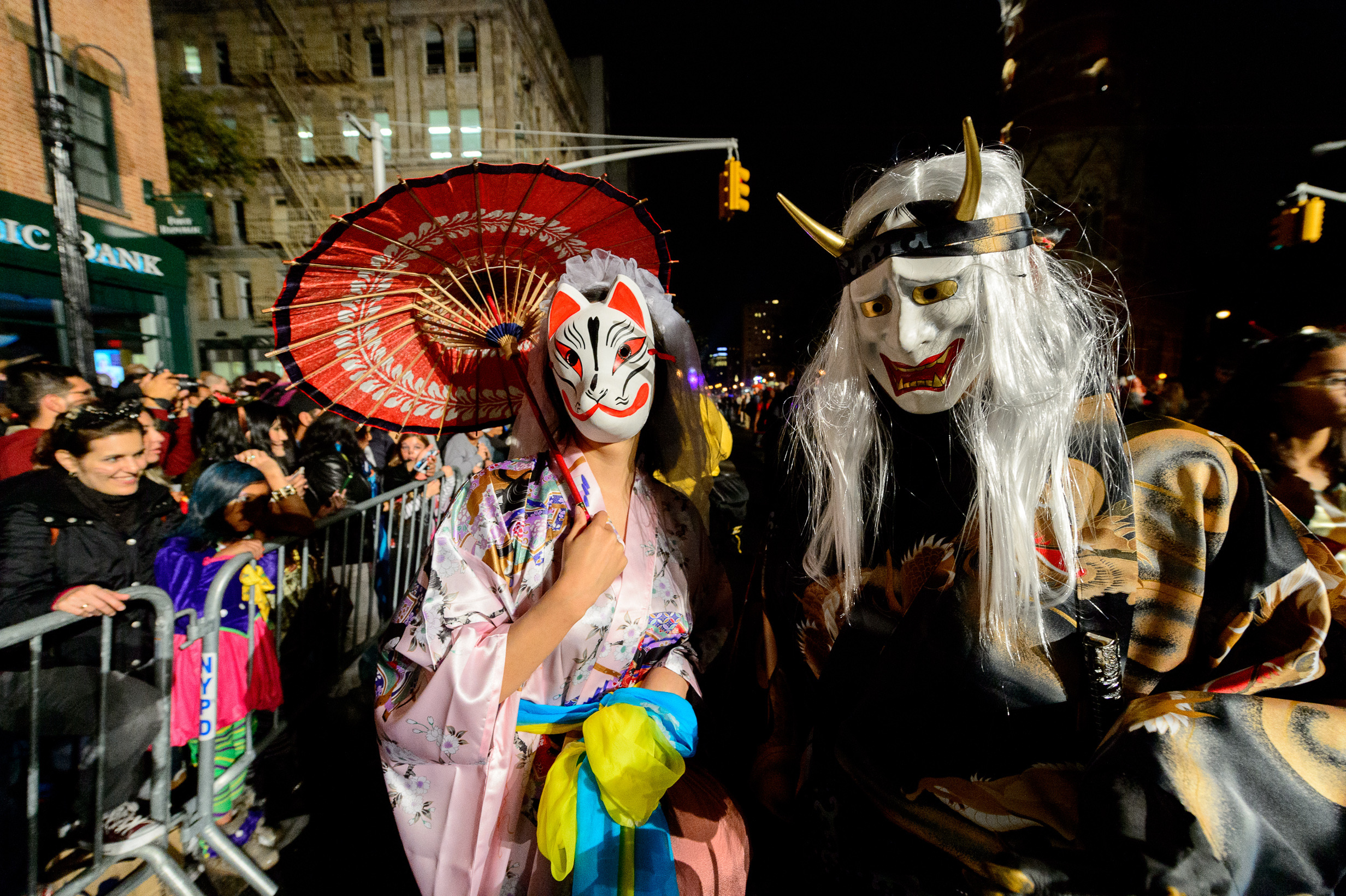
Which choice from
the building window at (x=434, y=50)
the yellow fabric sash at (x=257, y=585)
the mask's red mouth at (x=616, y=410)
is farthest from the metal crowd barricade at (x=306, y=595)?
the building window at (x=434, y=50)

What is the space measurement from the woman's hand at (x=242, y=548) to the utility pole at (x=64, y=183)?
22.6 ft

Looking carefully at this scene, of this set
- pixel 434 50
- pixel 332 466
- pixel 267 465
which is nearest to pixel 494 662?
pixel 267 465

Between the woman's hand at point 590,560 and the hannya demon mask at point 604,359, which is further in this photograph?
the hannya demon mask at point 604,359

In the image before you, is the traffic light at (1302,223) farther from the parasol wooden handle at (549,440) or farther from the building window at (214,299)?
the building window at (214,299)

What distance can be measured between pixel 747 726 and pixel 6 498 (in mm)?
3304

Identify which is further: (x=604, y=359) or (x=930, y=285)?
(x=604, y=359)

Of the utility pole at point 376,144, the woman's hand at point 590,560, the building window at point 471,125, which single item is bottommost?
the woman's hand at point 590,560

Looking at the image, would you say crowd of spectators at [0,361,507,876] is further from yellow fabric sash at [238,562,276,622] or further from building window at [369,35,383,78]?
building window at [369,35,383,78]

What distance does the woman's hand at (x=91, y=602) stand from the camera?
2.09 metres

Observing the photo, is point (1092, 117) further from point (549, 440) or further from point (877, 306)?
point (549, 440)

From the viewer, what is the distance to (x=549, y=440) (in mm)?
1953

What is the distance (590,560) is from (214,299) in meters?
29.3

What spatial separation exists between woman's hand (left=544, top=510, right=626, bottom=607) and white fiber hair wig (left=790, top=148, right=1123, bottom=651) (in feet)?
1.89

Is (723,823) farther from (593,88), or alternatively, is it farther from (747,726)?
(593,88)
